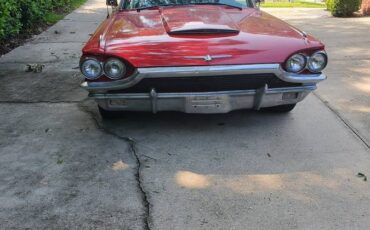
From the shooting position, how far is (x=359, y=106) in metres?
5.28

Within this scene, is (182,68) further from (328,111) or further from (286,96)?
(328,111)

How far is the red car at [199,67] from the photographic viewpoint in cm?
391

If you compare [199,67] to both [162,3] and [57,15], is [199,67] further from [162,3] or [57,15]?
[57,15]

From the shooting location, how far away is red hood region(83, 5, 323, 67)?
3.92 metres

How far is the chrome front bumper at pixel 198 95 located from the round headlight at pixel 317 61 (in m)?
0.06

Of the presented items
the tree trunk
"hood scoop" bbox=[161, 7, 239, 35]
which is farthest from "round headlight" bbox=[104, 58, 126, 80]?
the tree trunk

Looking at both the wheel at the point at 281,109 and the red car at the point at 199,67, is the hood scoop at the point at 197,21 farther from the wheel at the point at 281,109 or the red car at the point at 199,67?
the wheel at the point at 281,109

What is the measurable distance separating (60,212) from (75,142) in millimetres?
1241

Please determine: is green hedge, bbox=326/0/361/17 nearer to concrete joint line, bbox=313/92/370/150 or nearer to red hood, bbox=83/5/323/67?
concrete joint line, bbox=313/92/370/150

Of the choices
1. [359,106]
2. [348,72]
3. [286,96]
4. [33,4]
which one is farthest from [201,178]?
[33,4]

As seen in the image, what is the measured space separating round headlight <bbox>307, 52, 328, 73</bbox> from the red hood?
0.07m

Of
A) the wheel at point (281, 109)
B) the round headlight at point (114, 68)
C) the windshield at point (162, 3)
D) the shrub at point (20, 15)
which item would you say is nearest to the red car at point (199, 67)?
the round headlight at point (114, 68)

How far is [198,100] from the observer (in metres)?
4.08

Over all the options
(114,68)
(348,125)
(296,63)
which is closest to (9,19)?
(114,68)
